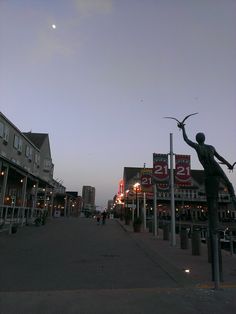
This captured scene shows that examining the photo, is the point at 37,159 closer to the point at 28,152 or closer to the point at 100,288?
the point at 28,152

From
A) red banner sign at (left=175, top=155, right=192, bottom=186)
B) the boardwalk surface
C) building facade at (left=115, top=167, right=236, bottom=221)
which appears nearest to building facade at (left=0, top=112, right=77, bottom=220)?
red banner sign at (left=175, top=155, right=192, bottom=186)

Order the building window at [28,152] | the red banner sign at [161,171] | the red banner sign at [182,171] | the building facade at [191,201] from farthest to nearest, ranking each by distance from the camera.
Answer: the building facade at [191,201] < the building window at [28,152] < the red banner sign at [161,171] < the red banner sign at [182,171]

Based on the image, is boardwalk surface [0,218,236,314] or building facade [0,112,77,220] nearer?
boardwalk surface [0,218,236,314]

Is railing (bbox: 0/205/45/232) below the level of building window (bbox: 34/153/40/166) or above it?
below

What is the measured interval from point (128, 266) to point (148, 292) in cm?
401

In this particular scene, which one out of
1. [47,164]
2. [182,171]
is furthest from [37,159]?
[182,171]

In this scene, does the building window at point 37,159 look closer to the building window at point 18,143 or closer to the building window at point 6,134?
the building window at point 18,143

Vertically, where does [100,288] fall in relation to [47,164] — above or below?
below

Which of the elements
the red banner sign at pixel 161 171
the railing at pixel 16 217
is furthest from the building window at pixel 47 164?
the red banner sign at pixel 161 171

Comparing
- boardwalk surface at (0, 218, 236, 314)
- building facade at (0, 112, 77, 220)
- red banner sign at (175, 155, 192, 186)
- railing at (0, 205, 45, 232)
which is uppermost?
building facade at (0, 112, 77, 220)

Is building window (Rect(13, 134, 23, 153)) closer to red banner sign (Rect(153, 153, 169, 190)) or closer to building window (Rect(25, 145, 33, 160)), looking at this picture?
building window (Rect(25, 145, 33, 160))

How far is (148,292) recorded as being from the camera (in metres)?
7.46

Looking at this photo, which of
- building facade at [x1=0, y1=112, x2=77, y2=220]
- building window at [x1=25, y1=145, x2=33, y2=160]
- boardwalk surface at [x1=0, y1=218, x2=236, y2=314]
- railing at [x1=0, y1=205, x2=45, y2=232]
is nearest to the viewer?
boardwalk surface at [x1=0, y1=218, x2=236, y2=314]

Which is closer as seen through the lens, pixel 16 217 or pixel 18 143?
pixel 16 217
